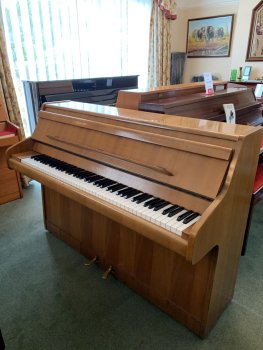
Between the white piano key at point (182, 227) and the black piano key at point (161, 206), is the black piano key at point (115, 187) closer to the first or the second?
the black piano key at point (161, 206)

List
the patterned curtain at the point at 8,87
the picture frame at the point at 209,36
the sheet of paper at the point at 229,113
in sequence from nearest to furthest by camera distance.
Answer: the sheet of paper at the point at 229,113
the patterned curtain at the point at 8,87
the picture frame at the point at 209,36

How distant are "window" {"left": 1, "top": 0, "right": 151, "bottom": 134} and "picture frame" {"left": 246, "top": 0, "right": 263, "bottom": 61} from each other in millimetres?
1546

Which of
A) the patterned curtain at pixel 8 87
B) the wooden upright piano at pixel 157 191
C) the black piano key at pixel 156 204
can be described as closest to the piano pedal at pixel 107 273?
the wooden upright piano at pixel 157 191

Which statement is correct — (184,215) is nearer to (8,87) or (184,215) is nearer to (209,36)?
(8,87)

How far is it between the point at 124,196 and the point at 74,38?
2776mm

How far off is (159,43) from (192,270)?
3.95 metres

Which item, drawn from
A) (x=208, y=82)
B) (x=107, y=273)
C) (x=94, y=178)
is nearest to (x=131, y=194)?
(x=94, y=178)

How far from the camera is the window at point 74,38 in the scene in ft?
9.12

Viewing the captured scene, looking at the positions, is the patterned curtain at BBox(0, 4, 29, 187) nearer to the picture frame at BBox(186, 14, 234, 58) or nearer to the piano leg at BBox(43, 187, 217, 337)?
the piano leg at BBox(43, 187, 217, 337)

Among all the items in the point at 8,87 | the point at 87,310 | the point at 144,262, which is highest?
the point at 8,87

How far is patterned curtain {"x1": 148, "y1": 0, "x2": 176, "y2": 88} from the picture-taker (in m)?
4.10

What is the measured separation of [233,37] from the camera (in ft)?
14.0

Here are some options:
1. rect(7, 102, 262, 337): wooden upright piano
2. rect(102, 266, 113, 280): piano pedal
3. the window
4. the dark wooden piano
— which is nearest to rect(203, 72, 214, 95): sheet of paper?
the dark wooden piano

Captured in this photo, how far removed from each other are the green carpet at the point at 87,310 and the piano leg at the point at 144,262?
2.9 inches
